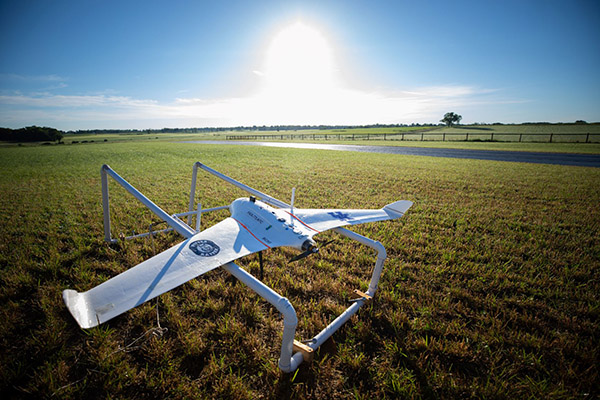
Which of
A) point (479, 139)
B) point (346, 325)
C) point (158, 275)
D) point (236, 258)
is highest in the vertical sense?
point (479, 139)

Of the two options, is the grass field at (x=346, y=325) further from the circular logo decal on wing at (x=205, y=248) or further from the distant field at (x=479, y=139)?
the distant field at (x=479, y=139)

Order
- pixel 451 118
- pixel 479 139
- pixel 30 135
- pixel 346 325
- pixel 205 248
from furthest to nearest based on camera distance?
pixel 451 118 → pixel 30 135 → pixel 479 139 → pixel 346 325 → pixel 205 248

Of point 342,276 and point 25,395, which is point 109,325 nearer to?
point 25,395

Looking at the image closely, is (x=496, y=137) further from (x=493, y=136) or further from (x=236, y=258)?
(x=236, y=258)

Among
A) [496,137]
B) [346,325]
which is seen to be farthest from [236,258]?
[496,137]

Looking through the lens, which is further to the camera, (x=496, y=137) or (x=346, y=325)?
(x=496, y=137)

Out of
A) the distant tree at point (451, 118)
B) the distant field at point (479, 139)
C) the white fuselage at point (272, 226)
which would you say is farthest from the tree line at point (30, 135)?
the distant tree at point (451, 118)

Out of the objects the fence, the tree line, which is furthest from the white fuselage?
the tree line
